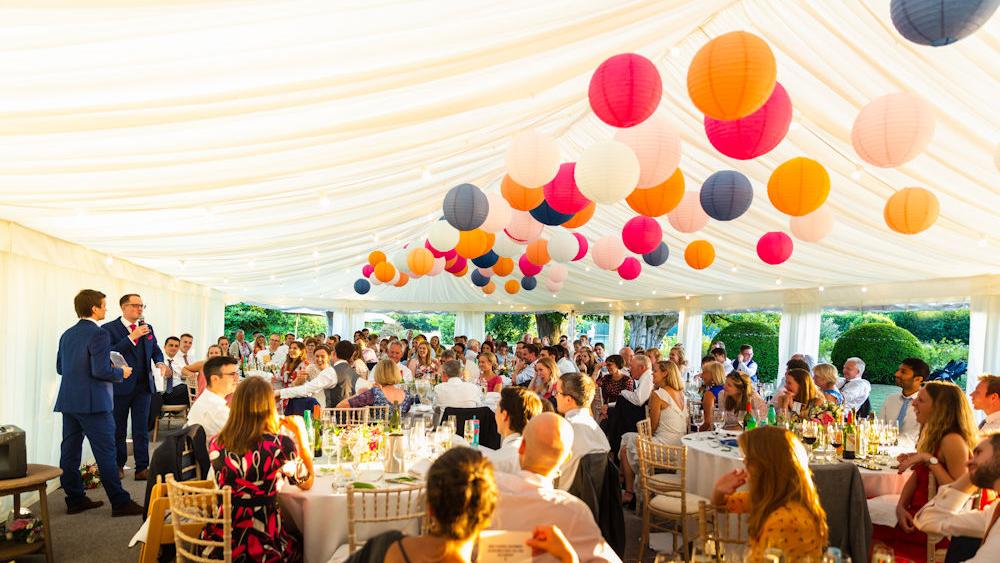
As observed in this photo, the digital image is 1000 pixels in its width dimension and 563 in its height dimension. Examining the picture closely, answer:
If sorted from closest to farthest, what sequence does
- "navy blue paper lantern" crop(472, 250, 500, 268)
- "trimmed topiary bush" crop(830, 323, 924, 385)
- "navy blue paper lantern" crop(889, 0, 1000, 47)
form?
"navy blue paper lantern" crop(889, 0, 1000, 47), "navy blue paper lantern" crop(472, 250, 500, 268), "trimmed topiary bush" crop(830, 323, 924, 385)

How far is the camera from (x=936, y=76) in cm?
421

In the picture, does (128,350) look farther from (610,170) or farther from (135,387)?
(610,170)

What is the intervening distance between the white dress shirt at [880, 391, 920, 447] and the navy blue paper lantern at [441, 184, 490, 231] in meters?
4.04

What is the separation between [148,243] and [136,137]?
4.72 metres

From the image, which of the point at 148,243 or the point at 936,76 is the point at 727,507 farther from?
the point at 148,243

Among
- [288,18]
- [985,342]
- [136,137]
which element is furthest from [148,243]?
[985,342]

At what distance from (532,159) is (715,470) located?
289 cm

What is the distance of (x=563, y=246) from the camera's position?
7910 millimetres

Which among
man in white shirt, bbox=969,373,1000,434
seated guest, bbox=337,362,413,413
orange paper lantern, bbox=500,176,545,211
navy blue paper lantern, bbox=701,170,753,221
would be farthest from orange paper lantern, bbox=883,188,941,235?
seated guest, bbox=337,362,413,413

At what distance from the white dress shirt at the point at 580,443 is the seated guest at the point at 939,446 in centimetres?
190

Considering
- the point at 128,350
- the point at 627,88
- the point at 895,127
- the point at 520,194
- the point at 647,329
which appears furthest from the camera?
the point at 647,329

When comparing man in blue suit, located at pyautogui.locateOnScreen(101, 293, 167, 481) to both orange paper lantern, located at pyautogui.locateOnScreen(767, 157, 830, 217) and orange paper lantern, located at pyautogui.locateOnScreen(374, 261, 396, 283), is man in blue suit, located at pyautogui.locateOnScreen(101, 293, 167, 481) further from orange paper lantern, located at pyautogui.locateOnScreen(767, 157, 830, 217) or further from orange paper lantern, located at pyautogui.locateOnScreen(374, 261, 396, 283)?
orange paper lantern, located at pyautogui.locateOnScreen(767, 157, 830, 217)

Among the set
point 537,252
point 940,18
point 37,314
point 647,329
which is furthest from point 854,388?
point 647,329

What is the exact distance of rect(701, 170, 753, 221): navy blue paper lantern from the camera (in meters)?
5.05
